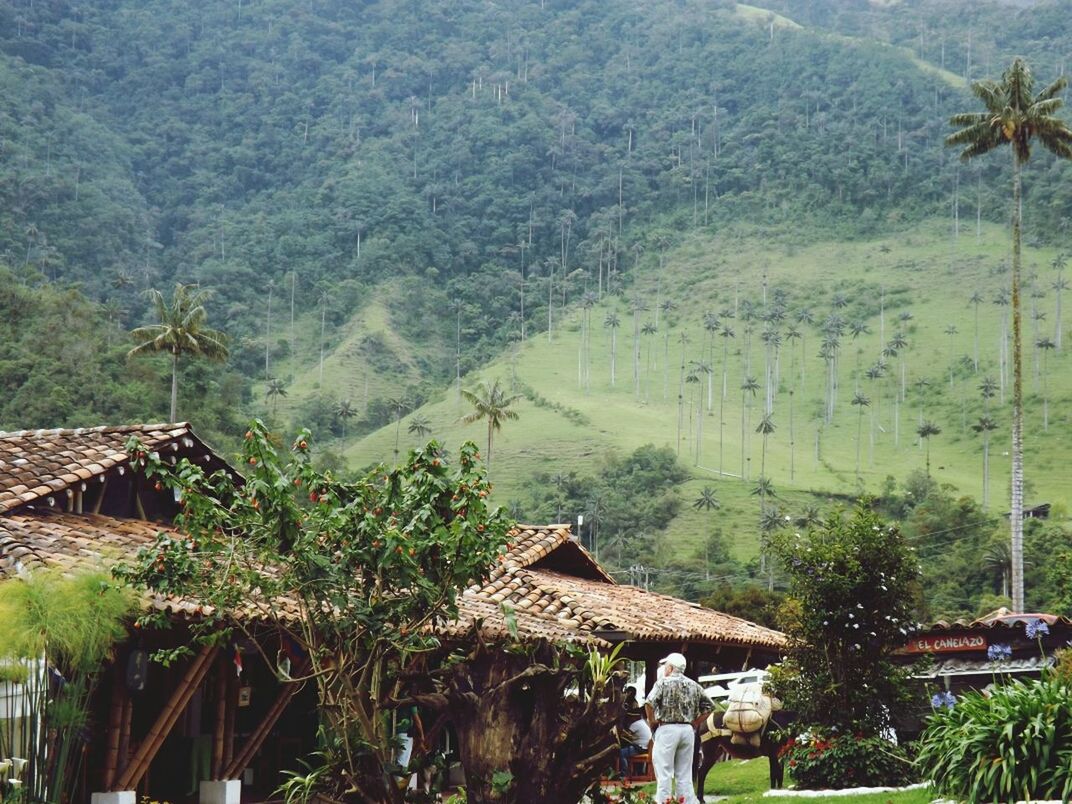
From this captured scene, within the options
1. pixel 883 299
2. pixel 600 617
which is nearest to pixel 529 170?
pixel 883 299

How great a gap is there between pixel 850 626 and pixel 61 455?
31.3 ft

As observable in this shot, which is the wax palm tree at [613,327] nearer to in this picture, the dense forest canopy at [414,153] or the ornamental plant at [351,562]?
the dense forest canopy at [414,153]

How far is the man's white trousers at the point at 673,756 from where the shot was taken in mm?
12477

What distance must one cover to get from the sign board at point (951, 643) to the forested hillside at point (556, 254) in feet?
143

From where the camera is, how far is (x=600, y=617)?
781 inches

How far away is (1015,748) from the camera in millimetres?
10695

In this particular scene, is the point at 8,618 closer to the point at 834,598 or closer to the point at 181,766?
the point at 181,766

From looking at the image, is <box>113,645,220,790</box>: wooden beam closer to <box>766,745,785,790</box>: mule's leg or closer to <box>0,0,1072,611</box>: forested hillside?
<box>766,745,785,790</box>: mule's leg

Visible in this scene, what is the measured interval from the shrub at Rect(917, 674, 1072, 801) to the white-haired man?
220 cm

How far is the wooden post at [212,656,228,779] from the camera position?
1501 centimetres

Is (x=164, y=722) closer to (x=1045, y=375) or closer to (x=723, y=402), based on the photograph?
(x=723, y=402)

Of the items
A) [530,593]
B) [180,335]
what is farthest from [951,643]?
[180,335]

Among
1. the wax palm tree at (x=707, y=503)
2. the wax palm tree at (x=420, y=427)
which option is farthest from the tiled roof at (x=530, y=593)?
the wax palm tree at (x=420, y=427)

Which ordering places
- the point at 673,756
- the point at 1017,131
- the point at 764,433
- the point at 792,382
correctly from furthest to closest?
the point at 792,382 < the point at 764,433 < the point at 1017,131 < the point at 673,756
